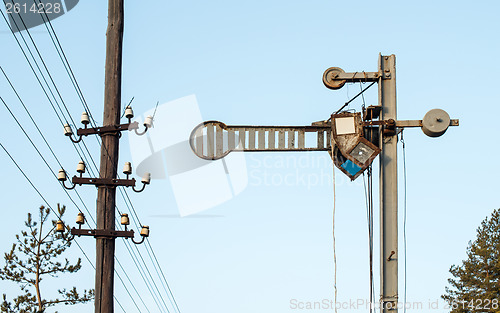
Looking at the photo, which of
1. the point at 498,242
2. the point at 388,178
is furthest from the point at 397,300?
the point at 498,242

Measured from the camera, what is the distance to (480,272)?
3431cm

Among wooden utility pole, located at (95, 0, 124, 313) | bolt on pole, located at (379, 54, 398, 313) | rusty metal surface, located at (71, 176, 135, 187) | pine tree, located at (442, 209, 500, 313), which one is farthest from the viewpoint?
pine tree, located at (442, 209, 500, 313)

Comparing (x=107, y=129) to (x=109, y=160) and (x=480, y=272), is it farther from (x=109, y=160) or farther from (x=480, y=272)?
(x=480, y=272)

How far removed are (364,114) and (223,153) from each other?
1500 millimetres

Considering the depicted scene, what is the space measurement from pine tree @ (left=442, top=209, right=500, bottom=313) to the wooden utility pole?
22978mm

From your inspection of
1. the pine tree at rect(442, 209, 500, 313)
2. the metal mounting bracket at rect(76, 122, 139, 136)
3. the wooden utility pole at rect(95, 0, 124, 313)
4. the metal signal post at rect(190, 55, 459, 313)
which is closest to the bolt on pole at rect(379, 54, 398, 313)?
the metal signal post at rect(190, 55, 459, 313)

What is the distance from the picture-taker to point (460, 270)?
35.6 meters

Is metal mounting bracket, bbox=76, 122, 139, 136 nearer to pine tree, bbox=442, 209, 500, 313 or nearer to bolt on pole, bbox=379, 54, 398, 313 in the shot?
bolt on pole, bbox=379, 54, 398, 313

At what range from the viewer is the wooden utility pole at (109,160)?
498 inches

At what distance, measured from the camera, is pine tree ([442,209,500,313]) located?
110 feet

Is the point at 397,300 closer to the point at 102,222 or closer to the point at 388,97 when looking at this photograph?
the point at 388,97

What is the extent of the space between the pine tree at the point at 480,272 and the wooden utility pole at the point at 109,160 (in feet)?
75.4

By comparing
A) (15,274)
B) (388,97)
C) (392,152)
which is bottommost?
(15,274)

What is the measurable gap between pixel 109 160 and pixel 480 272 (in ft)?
81.6
